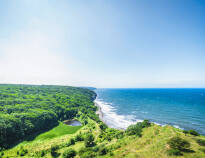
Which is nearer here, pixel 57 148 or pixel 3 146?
pixel 57 148

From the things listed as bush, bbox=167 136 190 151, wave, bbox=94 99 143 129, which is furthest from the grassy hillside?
wave, bbox=94 99 143 129

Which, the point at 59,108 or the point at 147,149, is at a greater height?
the point at 147,149

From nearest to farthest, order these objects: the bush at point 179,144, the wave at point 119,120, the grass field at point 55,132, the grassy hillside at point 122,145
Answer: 1. the bush at point 179,144
2. the grassy hillside at point 122,145
3. the grass field at point 55,132
4. the wave at point 119,120

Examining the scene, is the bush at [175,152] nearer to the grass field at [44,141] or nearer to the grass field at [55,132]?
the grass field at [44,141]

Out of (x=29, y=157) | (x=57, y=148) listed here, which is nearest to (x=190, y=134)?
(x=57, y=148)

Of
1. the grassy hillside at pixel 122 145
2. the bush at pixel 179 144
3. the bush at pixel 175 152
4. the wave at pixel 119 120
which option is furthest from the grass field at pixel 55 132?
the bush at pixel 179 144

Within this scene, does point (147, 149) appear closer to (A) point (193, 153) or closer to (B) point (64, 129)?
(A) point (193, 153)

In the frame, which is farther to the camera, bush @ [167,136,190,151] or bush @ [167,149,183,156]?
bush @ [167,136,190,151]

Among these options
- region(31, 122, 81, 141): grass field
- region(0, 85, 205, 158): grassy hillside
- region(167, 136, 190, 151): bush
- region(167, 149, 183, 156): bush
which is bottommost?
region(31, 122, 81, 141): grass field

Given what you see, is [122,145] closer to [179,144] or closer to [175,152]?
[175,152]

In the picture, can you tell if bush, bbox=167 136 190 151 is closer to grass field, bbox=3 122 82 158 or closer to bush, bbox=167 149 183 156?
bush, bbox=167 149 183 156

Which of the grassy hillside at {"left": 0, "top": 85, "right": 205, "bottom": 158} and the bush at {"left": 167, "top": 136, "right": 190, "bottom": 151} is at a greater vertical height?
the bush at {"left": 167, "top": 136, "right": 190, "bottom": 151}
